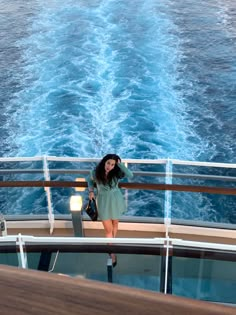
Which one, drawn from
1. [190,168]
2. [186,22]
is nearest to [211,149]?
[190,168]

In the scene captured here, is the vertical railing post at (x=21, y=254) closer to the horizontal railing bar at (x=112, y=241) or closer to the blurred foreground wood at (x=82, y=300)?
the horizontal railing bar at (x=112, y=241)

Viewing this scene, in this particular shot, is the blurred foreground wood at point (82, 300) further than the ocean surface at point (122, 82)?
No

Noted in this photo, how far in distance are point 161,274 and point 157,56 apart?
1102 centimetres

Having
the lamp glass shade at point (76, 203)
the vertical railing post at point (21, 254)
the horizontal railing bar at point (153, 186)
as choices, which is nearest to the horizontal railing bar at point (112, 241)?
the vertical railing post at point (21, 254)

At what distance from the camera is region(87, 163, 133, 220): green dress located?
9.23 feet

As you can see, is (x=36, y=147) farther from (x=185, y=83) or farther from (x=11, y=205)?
(x=185, y=83)

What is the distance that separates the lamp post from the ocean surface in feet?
12.8

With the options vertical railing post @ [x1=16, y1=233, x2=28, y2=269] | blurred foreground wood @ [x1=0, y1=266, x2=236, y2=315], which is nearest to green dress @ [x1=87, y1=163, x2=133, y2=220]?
vertical railing post @ [x1=16, y1=233, x2=28, y2=269]

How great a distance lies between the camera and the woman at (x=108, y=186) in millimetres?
2791

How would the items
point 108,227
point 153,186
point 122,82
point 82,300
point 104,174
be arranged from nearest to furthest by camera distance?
point 82,300, point 153,186, point 104,174, point 108,227, point 122,82

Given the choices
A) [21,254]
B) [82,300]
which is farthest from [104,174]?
[82,300]

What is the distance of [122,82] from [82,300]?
11082mm

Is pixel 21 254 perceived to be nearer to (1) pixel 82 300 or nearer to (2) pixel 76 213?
(2) pixel 76 213

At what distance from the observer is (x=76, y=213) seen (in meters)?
2.98
